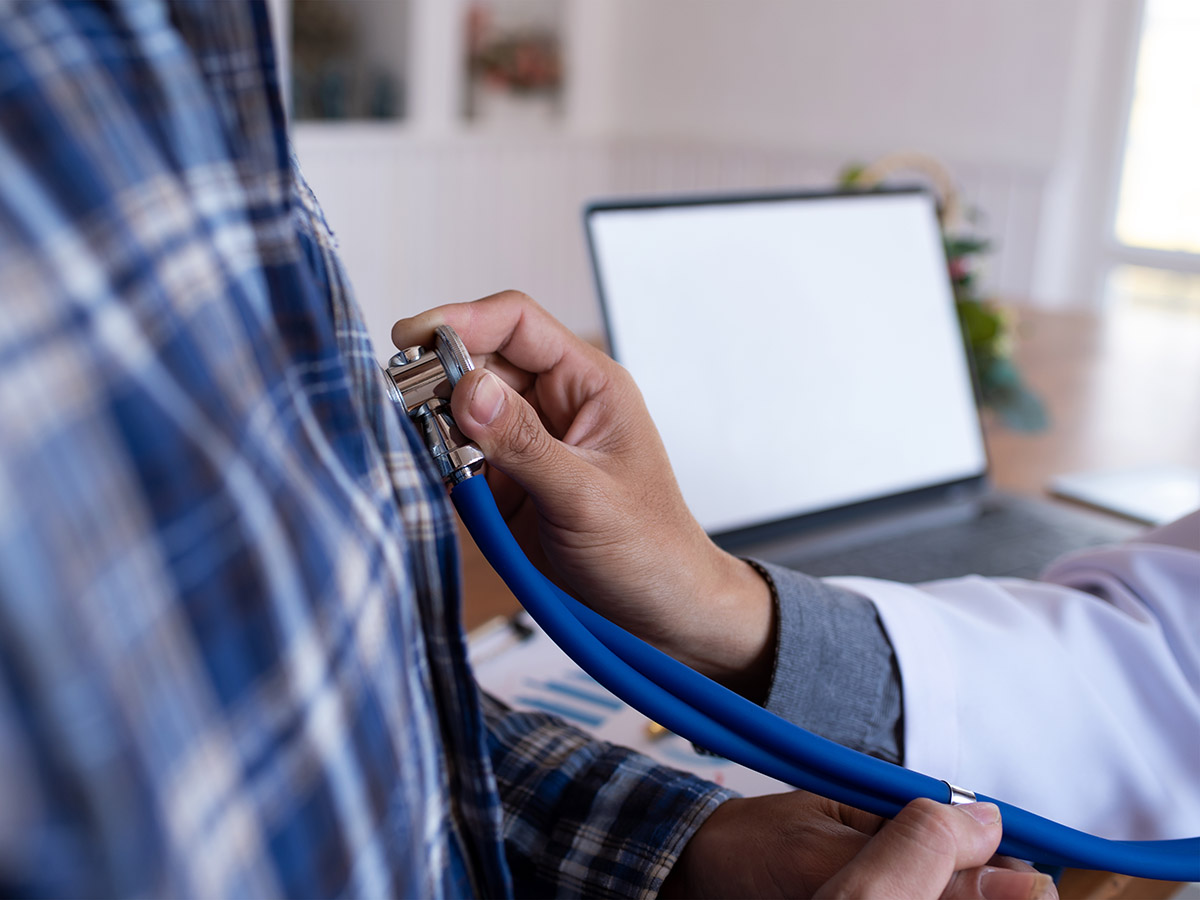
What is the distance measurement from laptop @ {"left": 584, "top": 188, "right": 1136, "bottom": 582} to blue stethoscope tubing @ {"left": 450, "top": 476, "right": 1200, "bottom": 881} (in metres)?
0.51

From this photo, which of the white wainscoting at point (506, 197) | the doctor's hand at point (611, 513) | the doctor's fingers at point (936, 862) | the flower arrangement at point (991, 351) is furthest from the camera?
the white wainscoting at point (506, 197)

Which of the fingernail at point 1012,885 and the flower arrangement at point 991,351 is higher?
the fingernail at point 1012,885

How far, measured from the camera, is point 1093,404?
1.71 metres

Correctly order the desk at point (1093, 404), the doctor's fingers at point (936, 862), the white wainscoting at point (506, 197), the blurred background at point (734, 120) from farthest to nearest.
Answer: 1. the white wainscoting at point (506, 197)
2. the blurred background at point (734, 120)
3. the desk at point (1093, 404)
4. the doctor's fingers at point (936, 862)

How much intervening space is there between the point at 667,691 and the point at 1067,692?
0.31 m

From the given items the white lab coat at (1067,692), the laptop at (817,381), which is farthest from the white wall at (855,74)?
the white lab coat at (1067,692)

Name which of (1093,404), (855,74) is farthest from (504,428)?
(855,74)

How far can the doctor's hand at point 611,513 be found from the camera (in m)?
0.60

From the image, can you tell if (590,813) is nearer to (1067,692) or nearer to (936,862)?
(936,862)

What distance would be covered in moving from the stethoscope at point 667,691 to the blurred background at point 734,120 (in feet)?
10.1

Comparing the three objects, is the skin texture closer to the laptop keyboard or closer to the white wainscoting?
the laptop keyboard

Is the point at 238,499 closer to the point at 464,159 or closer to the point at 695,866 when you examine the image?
the point at 695,866

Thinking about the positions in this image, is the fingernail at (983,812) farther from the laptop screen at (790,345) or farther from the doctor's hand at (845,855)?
the laptop screen at (790,345)

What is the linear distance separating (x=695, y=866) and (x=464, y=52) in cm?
399
